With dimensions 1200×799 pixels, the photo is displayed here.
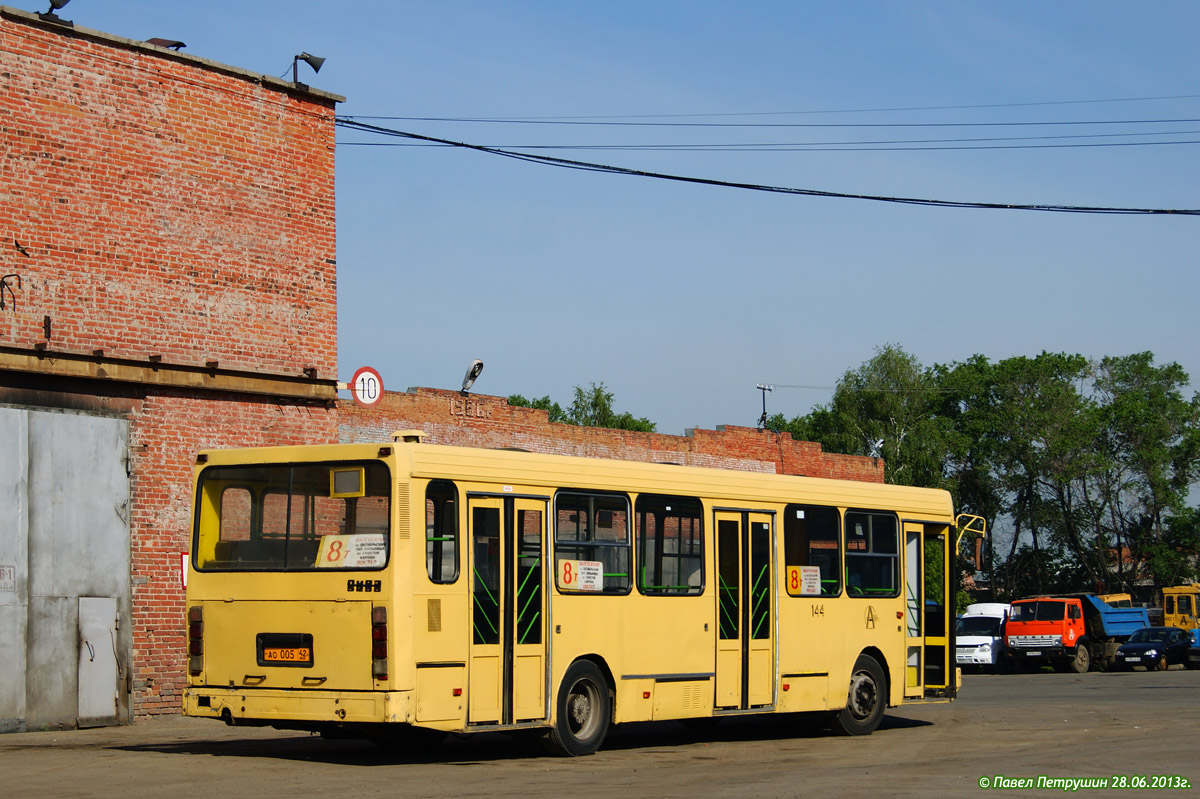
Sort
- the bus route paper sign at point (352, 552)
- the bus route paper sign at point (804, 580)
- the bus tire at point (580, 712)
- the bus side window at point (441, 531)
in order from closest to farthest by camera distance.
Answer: the bus route paper sign at point (352, 552)
the bus side window at point (441, 531)
the bus tire at point (580, 712)
the bus route paper sign at point (804, 580)

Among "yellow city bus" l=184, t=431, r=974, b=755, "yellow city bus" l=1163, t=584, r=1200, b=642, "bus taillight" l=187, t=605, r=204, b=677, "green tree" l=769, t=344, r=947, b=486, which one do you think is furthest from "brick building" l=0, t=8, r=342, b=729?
"green tree" l=769, t=344, r=947, b=486

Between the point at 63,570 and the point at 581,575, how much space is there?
7463 mm

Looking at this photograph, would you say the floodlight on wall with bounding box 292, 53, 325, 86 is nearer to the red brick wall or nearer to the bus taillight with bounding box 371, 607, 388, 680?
the red brick wall

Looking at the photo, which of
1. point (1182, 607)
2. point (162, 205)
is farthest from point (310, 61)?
point (1182, 607)

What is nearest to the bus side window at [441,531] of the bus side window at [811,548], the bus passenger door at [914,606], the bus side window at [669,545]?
the bus side window at [669,545]

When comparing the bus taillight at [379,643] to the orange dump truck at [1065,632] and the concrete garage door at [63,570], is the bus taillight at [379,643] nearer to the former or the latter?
the concrete garage door at [63,570]

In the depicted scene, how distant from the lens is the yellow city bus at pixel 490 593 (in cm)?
1196

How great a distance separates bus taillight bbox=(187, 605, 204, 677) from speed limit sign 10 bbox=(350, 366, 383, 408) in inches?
302

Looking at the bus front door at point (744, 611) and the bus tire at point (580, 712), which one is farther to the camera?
the bus front door at point (744, 611)

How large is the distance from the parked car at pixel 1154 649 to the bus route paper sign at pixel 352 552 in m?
29.8

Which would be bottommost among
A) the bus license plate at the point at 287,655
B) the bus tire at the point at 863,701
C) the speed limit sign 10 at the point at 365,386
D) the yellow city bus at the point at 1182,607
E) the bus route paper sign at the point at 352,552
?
the yellow city bus at the point at 1182,607

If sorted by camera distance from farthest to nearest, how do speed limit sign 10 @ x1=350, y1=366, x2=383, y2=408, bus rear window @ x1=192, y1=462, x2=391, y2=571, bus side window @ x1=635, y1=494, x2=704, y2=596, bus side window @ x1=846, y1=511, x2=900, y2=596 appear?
speed limit sign 10 @ x1=350, y1=366, x2=383, y2=408, bus side window @ x1=846, y1=511, x2=900, y2=596, bus side window @ x1=635, y1=494, x2=704, y2=596, bus rear window @ x1=192, y1=462, x2=391, y2=571

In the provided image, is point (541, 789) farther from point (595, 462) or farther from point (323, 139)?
point (323, 139)

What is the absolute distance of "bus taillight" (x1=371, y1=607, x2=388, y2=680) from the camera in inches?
462
